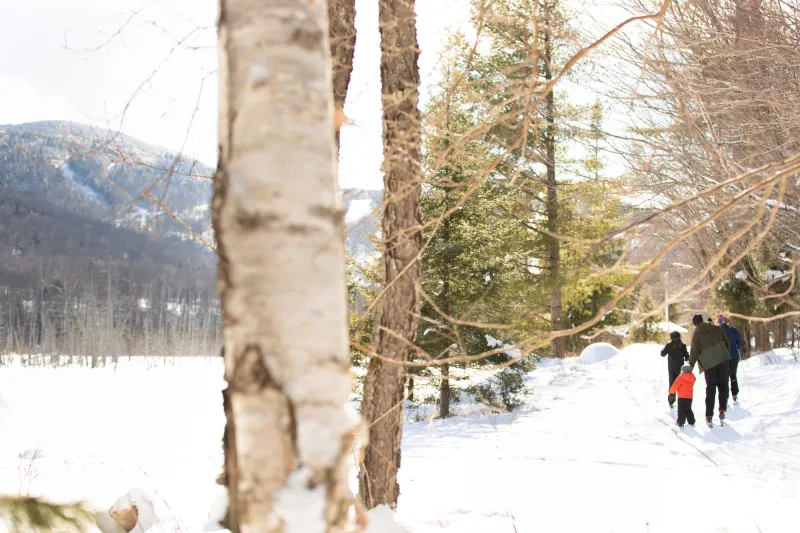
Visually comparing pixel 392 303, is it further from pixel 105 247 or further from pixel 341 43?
pixel 105 247

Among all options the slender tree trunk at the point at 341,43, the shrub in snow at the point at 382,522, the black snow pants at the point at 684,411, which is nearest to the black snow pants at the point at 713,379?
the black snow pants at the point at 684,411

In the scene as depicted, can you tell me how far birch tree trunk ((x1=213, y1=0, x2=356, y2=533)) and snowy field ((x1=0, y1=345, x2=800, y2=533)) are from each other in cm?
166

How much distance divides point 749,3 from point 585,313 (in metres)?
18.7

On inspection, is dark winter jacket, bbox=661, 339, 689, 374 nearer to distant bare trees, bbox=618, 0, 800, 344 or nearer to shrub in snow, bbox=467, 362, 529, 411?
distant bare trees, bbox=618, 0, 800, 344

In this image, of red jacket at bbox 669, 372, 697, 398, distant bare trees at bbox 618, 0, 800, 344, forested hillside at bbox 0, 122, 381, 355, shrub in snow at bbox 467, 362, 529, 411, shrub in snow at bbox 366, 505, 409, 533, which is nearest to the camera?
forested hillside at bbox 0, 122, 381, 355

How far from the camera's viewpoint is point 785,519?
4.72 metres

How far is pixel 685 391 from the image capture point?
804 centimetres

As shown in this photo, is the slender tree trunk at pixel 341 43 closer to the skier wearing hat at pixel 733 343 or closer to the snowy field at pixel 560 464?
the snowy field at pixel 560 464

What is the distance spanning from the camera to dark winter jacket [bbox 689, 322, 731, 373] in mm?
8094

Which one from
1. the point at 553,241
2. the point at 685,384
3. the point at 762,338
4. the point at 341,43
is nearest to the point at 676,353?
the point at 685,384

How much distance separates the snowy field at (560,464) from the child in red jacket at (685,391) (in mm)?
169

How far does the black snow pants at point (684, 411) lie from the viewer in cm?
817

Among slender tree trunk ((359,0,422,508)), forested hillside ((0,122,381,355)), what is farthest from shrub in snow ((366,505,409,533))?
forested hillside ((0,122,381,355))

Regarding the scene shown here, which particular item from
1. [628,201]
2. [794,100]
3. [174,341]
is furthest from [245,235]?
[174,341]
